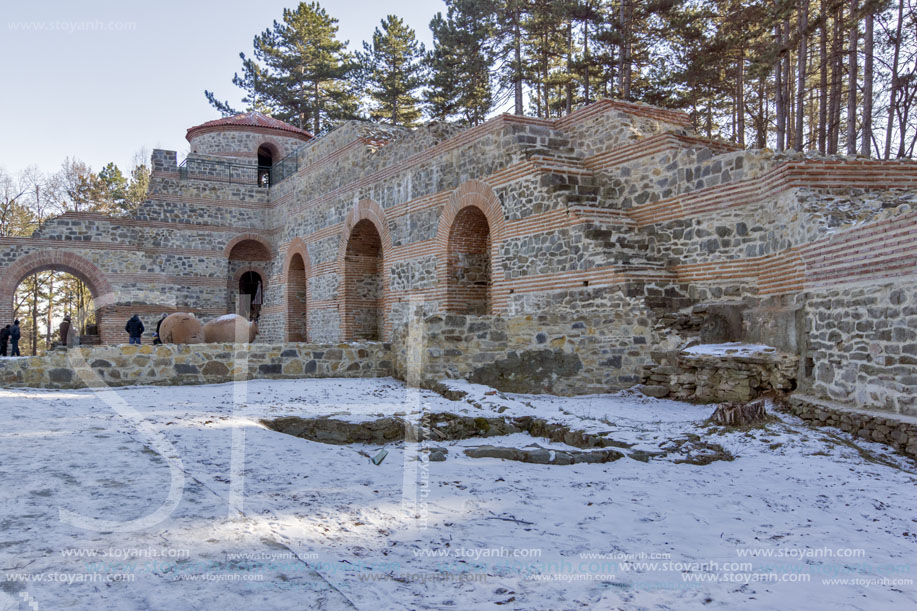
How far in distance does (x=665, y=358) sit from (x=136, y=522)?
6967mm

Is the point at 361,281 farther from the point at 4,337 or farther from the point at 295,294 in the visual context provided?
the point at 4,337

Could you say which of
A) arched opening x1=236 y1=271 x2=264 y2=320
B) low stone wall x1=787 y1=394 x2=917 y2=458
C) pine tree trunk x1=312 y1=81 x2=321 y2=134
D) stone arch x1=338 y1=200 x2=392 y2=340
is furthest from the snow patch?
pine tree trunk x1=312 y1=81 x2=321 y2=134

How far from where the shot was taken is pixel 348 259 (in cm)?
1681

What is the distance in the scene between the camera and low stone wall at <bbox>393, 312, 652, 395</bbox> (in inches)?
340

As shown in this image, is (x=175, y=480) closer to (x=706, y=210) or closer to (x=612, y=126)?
(x=706, y=210)

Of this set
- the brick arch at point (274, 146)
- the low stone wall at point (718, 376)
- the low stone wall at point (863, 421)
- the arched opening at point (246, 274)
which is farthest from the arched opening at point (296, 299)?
the low stone wall at point (863, 421)

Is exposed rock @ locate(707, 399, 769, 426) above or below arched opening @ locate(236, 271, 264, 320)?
below

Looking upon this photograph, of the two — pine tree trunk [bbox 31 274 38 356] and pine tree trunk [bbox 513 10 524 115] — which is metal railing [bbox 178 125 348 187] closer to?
pine tree trunk [bbox 513 10 524 115]

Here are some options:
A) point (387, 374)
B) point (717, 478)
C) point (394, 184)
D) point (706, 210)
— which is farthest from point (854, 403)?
point (394, 184)

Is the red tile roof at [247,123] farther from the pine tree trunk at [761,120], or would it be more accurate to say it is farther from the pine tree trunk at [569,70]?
the pine tree trunk at [761,120]

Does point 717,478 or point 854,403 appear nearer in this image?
point 717,478

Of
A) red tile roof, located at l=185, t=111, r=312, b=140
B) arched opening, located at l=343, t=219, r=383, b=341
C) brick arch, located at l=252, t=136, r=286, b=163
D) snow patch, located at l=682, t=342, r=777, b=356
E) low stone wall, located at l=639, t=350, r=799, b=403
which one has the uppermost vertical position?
red tile roof, located at l=185, t=111, r=312, b=140

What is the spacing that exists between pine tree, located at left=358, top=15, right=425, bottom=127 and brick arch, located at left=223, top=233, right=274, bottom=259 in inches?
454

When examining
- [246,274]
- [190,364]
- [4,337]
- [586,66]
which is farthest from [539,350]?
[246,274]
